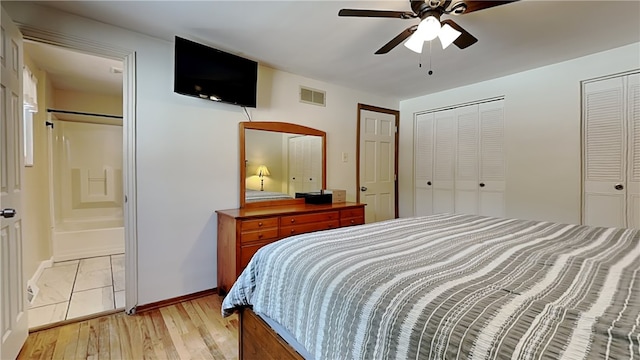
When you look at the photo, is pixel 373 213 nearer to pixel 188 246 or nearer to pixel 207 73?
pixel 188 246

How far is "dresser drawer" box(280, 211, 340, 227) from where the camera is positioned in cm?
270

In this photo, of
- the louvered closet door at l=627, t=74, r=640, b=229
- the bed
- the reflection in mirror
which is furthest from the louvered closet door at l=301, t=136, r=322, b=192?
the louvered closet door at l=627, t=74, r=640, b=229

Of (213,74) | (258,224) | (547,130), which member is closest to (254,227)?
(258,224)

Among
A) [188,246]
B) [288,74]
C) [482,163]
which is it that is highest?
[288,74]

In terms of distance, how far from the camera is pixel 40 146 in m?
3.01

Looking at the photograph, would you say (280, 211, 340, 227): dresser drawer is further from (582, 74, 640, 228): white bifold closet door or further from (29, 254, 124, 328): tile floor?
(582, 74, 640, 228): white bifold closet door

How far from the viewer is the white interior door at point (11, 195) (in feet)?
5.16

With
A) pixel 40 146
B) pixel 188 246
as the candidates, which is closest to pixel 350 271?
pixel 188 246

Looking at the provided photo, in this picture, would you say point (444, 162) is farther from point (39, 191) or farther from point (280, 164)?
point (39, 191)

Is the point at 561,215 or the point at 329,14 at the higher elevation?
the point at 329,14

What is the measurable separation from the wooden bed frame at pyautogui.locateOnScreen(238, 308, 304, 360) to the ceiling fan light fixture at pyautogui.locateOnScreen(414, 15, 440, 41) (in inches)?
71.7

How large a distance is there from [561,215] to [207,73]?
3.75m

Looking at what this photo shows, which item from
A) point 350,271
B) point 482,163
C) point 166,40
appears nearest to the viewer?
point 350,271

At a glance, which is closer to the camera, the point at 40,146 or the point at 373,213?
the point at 40,146
